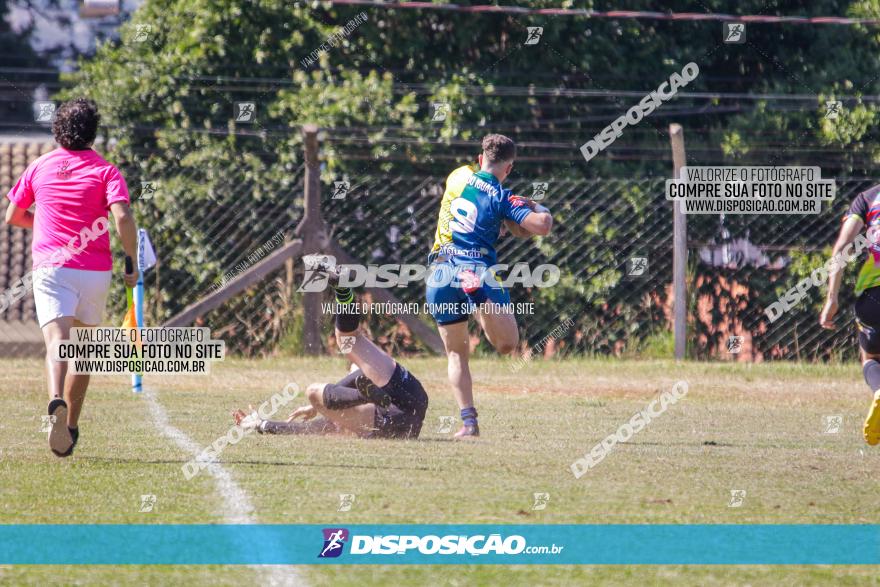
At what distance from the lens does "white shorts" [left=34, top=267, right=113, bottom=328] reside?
805 cm

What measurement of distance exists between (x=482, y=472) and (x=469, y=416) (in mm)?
1632

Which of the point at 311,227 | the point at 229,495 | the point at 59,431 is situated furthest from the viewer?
the point at 311,227

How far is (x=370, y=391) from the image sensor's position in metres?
8.93

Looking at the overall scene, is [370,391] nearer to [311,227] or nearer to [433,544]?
[433,544]

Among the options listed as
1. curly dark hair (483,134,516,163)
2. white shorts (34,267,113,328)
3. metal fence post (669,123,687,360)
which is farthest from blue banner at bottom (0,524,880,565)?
metal fence post (669,123,687,360)

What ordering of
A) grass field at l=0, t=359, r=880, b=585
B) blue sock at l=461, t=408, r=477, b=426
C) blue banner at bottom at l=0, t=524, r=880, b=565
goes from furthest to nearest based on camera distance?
blue sock at l=461, t=408, r=477, b=426
blue banner at bottom at l=0, t=524, r=880, b=565
grass field at l=0, t=359, r=880, b=585

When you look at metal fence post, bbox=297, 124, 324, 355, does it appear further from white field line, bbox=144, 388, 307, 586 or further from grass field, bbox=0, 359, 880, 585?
white field line, bbox=144, 388, 307, 586

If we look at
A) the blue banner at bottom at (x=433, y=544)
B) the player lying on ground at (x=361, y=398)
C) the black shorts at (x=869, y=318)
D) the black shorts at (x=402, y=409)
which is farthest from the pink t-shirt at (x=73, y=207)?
the black shorts at (x=869, y=318)

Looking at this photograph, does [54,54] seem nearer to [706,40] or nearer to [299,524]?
[706,40]

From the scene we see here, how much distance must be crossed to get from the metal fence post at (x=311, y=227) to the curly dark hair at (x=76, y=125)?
6.68 meters

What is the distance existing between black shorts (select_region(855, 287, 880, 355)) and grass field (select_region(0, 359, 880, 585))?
2.36ft

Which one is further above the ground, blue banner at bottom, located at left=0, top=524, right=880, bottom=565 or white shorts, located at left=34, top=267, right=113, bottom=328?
white shorts, located at left=34, top=267, right=113, bottom=328

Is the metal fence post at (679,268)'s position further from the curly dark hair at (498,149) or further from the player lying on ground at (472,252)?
the curly dark hair at (498,149)

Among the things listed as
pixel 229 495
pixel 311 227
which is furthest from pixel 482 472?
pixel 311 227
